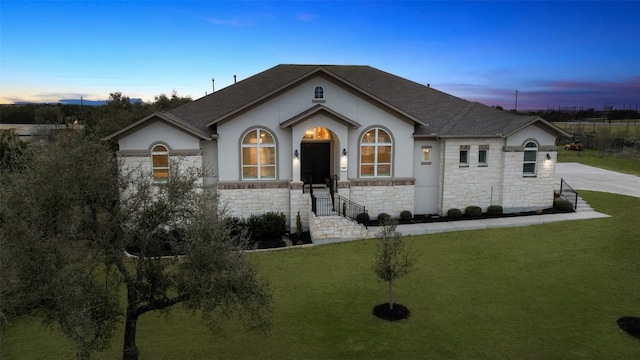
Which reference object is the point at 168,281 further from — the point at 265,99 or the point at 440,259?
the point at 265,99

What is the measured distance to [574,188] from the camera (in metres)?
29.3

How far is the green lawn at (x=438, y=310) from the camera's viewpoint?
34.6ft

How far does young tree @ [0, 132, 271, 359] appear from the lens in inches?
255

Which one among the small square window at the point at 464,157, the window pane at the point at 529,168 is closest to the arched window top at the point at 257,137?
the small square window at the point at 464,157

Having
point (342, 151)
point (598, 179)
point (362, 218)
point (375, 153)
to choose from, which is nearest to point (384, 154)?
point (375, 153)

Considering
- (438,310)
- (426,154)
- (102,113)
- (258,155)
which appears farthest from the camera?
(102,113)

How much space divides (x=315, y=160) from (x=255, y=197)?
13.9 feet

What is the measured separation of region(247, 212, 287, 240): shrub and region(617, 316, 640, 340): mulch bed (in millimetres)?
13525

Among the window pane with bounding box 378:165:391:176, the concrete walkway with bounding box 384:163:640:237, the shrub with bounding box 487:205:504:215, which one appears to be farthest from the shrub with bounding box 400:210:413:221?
the shrub with bounding box 487:205:504:215

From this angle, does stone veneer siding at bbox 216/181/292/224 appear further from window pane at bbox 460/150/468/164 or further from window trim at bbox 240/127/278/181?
window pane at bbox 460/150/468/164

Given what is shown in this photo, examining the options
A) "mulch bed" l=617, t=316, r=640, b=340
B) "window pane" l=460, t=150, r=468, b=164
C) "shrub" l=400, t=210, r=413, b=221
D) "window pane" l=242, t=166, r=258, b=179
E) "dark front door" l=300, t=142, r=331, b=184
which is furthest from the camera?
"dark front door" l=300, t=142, r=331, b=184

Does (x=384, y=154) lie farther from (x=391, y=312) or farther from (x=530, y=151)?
(x=391, y=312)

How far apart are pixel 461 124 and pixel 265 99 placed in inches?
421

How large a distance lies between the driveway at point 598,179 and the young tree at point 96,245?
→ 2881 cm
